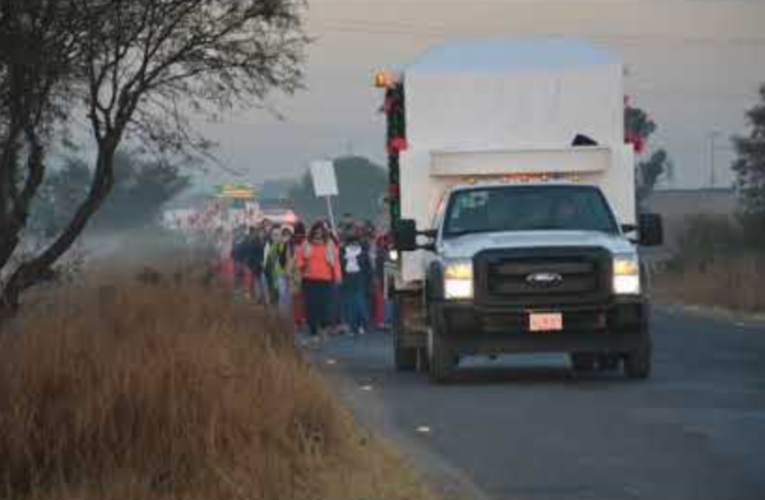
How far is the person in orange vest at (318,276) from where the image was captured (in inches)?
1212

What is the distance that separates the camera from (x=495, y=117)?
22.1 meters

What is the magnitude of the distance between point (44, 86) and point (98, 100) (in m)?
1.98

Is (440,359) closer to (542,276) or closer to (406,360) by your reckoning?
(542,276)

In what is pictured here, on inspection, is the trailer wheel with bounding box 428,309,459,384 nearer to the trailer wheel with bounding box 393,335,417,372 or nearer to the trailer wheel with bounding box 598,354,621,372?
the trailer wheel with bounding box 598,354,621,372

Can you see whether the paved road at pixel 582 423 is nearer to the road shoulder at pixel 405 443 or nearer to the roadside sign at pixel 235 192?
the road shoulder at pixel 405 443

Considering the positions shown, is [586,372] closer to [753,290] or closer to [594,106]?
[594,106]

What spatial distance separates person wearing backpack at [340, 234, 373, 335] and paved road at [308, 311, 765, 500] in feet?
24.3

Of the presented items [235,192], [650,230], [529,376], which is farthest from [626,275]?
[235,192]

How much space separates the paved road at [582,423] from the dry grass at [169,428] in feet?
3.24

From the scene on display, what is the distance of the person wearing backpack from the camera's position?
31922 mm

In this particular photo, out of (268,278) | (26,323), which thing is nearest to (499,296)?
(26,323)

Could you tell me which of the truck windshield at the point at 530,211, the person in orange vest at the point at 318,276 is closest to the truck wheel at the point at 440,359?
the truck windshield at the point at 530,211

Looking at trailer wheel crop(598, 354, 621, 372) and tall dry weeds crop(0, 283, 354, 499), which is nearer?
tall dry weeds crop(0, 283, 354, 499)

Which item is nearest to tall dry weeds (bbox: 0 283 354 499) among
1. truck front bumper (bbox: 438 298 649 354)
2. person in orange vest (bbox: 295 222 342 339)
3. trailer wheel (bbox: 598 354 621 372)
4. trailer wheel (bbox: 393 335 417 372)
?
truck front bumper (bbox: 438 298 649 354)
